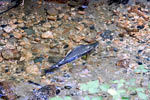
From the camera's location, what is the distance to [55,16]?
258cm

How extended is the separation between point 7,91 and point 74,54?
693 millimetres

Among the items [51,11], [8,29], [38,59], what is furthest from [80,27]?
[8,29]

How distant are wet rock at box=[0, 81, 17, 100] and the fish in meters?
0.33

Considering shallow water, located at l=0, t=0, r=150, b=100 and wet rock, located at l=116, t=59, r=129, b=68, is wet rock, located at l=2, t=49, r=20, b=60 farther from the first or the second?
wet rock, located at l=116, t=59, r=129, b=68

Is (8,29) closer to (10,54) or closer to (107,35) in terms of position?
(10,54)

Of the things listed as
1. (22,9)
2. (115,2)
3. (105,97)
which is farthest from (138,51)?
(22,9)

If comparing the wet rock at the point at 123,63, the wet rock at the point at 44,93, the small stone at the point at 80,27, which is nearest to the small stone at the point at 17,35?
the small stone at the point at 80,27

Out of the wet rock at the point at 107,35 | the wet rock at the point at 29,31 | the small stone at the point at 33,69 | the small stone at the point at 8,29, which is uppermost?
the small stone at the point at 8,29

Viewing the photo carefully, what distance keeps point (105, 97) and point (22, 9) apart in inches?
60.3

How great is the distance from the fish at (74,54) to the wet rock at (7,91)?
0.33 m

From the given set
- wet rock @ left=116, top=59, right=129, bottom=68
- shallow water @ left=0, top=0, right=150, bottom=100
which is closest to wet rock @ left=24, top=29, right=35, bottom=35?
shallow water @ left=0, top=0, right=150, bottom=100

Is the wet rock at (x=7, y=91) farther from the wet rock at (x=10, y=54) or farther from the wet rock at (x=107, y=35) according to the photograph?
the wet rock at (x=107, y=35)

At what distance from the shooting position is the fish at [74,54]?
6.52 ft

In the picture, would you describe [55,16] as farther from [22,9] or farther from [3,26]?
[3,26]
